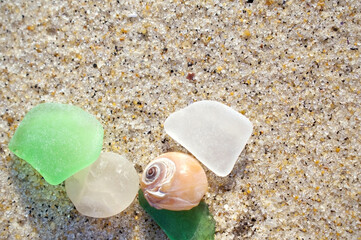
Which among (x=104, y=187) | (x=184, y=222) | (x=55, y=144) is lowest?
(x=184, y=222)

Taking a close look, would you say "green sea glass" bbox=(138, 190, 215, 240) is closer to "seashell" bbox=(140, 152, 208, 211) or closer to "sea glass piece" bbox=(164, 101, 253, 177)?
"seashell" bbox=(140, 152, 208, 211)

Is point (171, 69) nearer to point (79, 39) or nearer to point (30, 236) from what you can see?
point (79, 39)

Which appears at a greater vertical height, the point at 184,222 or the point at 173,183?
the point at 173,183

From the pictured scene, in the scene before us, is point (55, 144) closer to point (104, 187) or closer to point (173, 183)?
point (104, 187)

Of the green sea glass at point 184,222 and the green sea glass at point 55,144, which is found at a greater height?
the green sea glass at point 55,144

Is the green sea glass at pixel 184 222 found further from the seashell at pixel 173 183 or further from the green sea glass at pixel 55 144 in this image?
the green sea glass at pixel 55 144

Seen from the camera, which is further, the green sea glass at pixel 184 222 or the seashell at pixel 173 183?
the green sea glass at pixel 184 222

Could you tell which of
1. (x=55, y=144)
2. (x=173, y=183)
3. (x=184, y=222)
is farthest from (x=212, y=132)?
(x=55, y=144)

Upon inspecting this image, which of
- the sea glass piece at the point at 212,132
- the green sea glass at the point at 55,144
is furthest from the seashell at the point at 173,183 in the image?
the green sea glass at the point at 55,144

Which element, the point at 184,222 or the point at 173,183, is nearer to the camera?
the point at 173,183
